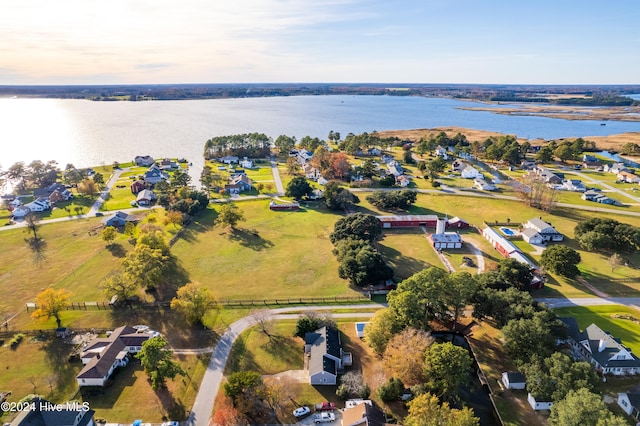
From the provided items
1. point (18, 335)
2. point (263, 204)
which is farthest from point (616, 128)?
point (18, 335)

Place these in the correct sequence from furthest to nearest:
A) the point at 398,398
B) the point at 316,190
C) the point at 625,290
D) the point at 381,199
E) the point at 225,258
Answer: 1. the point at 316,190
2. the point at 381,199
3. the point at 225,258
4. the point at 625,290
5. the point at 398,398

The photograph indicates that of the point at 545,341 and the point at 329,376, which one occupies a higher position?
the point at 545,341

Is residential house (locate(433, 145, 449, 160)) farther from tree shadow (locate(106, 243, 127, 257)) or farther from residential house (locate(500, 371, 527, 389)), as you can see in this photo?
tree shadow (locate(106, 243, 127, 257))

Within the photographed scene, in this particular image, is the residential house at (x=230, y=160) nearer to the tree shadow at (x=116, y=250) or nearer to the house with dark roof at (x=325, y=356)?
the tree shadow at (x=116, y=250)

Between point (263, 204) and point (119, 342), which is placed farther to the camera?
→ point (263, 204)

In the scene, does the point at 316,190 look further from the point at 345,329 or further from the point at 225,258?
the point at 345,329

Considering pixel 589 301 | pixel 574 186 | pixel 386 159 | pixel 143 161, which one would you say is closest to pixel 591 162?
pixel 574 186

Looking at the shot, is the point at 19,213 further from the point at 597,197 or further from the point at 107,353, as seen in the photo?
the point at 597,197

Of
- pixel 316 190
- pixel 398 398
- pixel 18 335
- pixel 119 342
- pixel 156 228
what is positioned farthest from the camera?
pixel 316 190
